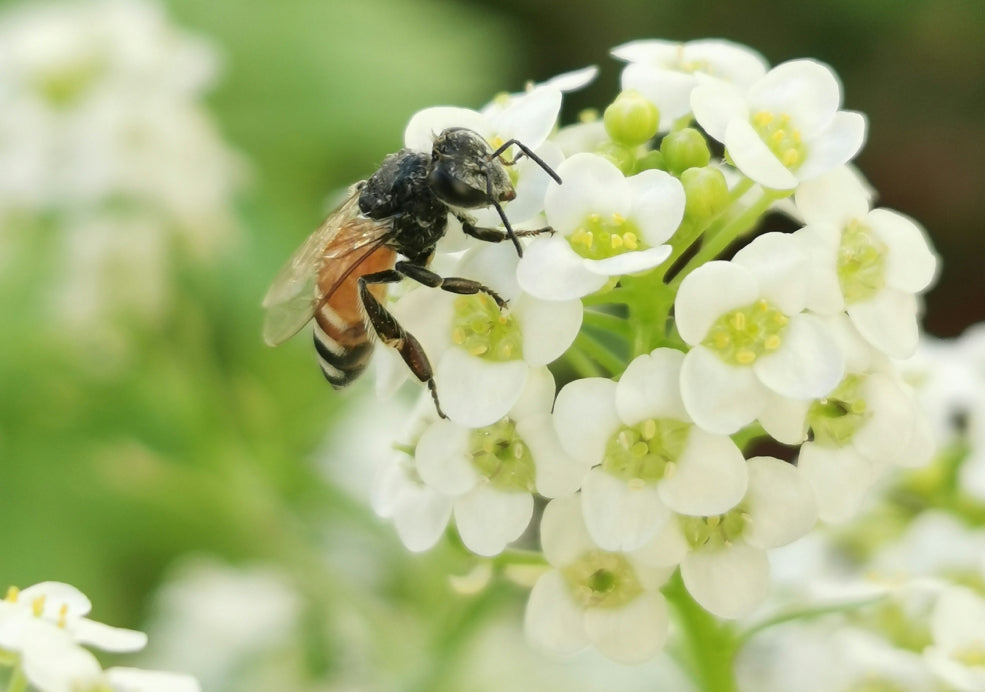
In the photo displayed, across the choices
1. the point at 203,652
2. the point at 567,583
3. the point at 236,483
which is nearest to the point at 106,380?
the point at 236,483

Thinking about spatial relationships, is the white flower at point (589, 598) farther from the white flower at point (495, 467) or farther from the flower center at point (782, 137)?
the flower center at point (782, 137)

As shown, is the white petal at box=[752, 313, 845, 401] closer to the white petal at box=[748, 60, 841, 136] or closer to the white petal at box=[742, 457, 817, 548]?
the white petal at box=[742, 457, 817, 548]

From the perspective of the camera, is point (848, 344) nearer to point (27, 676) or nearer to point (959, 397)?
point (959, 397)

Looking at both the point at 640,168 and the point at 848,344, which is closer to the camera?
the point at 848,344

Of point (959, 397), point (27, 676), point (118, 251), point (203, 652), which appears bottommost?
point (203, 652)

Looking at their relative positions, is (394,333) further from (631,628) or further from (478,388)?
(631,628)

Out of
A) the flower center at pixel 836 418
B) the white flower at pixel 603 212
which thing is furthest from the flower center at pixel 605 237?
the flower center at pixel 836 418

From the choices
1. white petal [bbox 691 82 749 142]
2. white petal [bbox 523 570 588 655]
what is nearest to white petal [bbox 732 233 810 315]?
white petal [bbox 691 82 749 142]

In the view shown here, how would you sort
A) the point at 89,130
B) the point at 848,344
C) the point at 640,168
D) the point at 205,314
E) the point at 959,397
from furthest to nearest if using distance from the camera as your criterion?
1. the point at 205,314
2. the point at 89,130
3. the point at 959,397
4. the point at 640,168
5. the point at 848,344
